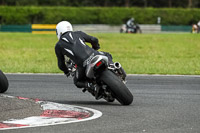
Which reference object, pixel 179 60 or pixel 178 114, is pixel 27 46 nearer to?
pixel 179 60

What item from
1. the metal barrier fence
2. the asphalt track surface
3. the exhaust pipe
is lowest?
the metal barrier fence

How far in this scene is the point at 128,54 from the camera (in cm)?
2534

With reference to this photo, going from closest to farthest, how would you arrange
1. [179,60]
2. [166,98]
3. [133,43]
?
1. [166,98]
2. [179,60]
3. [133,43]

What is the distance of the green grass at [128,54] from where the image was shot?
18.0 metres

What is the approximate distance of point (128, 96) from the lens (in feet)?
30.0

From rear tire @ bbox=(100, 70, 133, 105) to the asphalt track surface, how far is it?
0.54ft

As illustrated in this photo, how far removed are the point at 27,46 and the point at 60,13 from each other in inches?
1197

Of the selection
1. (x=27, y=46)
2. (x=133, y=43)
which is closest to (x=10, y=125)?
(x=27, y=46)

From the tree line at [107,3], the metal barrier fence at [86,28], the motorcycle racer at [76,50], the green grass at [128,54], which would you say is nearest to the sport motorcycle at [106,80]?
the motorcycle racer at [76,50]

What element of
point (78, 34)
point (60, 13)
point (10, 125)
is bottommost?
point (60, 13)

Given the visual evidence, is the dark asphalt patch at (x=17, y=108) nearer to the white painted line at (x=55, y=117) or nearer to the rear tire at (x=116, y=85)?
the white painted line at (x=55, y=117)

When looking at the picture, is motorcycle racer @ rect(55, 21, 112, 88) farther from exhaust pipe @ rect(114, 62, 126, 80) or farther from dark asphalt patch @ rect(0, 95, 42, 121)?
dark asphalt patch @ rect(0, 95, 42, 121)

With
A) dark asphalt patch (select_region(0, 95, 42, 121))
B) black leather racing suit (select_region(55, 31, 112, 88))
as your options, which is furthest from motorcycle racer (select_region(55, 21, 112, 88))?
dark asphalt patch (select_region(0, 95, 42, 121))

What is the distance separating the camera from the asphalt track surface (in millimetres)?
7023
